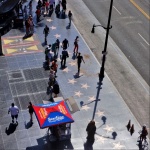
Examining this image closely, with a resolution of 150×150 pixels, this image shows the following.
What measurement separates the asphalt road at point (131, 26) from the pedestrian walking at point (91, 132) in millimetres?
9814

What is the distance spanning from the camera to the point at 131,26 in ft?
142

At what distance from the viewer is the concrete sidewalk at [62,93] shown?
27500mm

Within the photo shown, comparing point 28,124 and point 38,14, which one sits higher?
point 38,14

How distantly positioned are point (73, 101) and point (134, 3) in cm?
2175

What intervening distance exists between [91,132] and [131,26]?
19379 mm

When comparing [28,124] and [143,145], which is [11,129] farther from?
[143,145]

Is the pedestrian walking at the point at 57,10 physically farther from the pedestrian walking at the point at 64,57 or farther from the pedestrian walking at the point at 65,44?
the pedestrian walking at the point at 64,57

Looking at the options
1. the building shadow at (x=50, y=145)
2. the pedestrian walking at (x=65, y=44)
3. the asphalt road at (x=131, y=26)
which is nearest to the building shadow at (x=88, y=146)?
the building shadow at (x=50, y=145)

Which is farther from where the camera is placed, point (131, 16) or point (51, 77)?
point (131, 16)

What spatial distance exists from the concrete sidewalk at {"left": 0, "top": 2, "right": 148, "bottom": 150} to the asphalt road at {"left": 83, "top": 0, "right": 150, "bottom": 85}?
3852 millimetres

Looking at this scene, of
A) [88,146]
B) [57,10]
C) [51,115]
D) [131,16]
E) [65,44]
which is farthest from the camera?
[131,16]

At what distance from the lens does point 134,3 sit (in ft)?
159

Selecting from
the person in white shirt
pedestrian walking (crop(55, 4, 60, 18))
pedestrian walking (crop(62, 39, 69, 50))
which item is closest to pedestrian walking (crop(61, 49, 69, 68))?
pedestrian walking (crop(62, 39, 69, 50))

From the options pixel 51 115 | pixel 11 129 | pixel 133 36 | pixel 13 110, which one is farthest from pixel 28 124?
pixel 133 36
